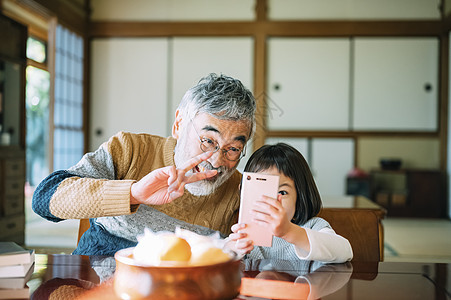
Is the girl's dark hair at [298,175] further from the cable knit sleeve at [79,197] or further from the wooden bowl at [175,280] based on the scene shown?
the wooden bowl at [175,280]

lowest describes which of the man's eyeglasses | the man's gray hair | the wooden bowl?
the wooden bowl

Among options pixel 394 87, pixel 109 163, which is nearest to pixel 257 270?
pixel 109 163

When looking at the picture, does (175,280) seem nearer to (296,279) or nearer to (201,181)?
(296,279)

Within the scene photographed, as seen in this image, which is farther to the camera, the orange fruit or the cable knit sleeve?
the cable knit sleeve

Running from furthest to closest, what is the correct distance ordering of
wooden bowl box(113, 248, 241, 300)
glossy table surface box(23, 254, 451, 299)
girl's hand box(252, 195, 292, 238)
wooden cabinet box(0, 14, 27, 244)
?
wooden cabinet box(0, 14, 27, 244) < girl's hand box(252, 195, 292, 238) < glossy table surface box(23, 254, 451, 299) < wooden bowl box(113, 248, 241, 300)

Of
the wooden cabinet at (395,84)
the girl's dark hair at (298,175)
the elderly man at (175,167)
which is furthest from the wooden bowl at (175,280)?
the wooden cabinet at (395,84)

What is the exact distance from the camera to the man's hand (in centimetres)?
100

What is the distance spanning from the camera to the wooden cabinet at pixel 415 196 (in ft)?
18.5

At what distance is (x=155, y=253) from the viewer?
0.65 metres

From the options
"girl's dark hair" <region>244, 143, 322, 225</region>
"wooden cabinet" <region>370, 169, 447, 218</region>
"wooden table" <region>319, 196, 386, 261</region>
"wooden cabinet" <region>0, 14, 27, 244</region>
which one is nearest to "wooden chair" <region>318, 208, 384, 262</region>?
"wooden table" <region>319, 196, 386, 261</region>

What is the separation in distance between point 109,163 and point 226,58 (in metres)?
4.83

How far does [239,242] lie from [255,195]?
0.37 ft

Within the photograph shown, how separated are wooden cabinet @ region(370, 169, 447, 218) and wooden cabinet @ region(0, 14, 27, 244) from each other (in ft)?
13.7

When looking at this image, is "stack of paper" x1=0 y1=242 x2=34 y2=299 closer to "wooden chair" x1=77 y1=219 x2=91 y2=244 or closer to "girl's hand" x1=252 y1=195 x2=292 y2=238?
"girl's hand" x1=252 y1=195 x2=292 y2=238
